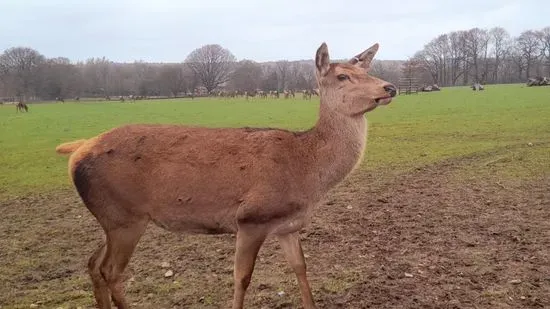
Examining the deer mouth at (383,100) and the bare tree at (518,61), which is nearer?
the deer mouth at (383,100)

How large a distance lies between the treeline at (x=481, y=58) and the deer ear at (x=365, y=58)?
509 ft

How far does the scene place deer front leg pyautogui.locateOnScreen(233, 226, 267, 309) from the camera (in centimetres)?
591

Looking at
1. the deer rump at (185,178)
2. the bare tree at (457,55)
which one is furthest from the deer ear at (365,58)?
the bare tree at (457,55)

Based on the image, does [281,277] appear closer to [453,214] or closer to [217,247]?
[217,247]

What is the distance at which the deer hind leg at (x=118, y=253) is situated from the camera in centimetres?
621

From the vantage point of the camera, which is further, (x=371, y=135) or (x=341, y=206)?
(x=371, y=135)

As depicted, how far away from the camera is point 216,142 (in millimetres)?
6441

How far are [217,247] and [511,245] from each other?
4.63 meters

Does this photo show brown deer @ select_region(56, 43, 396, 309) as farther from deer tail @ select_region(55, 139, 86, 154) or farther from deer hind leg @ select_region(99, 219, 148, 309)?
deer tail @ select_region(55, 139, 86, 154)

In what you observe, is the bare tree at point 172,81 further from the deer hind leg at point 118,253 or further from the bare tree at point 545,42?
the deer hind leg at point 118,253

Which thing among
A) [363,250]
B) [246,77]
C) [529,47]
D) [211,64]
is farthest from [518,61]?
[363,250]

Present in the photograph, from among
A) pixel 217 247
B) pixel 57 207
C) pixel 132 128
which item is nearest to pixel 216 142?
pixel 132 128

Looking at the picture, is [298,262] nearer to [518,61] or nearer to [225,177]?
[225,177]

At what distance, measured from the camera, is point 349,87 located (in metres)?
6.27
